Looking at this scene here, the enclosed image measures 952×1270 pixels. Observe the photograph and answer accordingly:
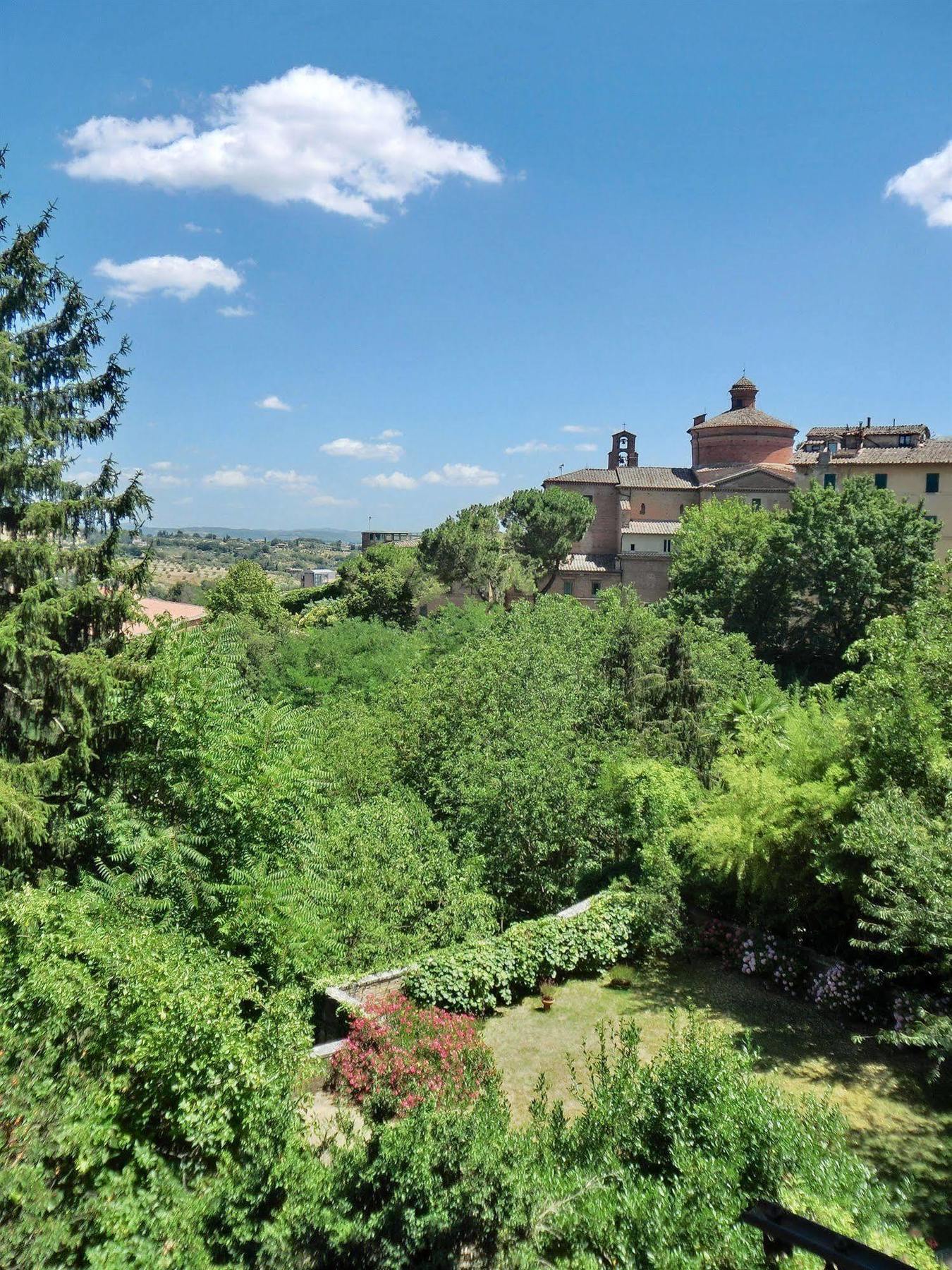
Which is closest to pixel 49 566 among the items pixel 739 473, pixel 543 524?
pixel 543 524

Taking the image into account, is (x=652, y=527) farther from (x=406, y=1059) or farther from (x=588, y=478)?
(x=406, y=1059)

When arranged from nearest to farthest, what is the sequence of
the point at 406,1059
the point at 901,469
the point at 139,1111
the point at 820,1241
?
the point at 820,1241, the point at 139,1111, the point at 406,1059, the point at 901,469

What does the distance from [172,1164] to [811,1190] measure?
480 cm

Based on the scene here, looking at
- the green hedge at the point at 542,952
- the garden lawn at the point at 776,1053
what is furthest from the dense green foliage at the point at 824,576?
the garden lawn at the point at 776,1053

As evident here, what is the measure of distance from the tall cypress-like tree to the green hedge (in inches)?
225

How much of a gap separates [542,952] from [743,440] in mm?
44897

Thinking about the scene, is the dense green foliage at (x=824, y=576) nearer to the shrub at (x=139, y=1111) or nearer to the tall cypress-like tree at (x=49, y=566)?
the tall cypress-like tree at (x=49, y=566)

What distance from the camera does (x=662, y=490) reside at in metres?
52.9

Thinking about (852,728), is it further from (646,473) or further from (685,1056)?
(646,473)

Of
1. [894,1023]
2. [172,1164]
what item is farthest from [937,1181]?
[172,1164]

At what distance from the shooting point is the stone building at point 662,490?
50.9m

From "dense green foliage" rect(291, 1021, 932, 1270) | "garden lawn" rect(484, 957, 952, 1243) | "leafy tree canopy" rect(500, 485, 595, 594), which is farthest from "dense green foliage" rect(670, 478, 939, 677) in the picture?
"dense green foliage" rect(291, 1021, 932, 1270)

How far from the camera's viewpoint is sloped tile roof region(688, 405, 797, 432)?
51.1 meters

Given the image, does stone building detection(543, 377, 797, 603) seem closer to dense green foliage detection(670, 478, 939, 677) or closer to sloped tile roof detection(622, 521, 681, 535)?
sloped tile roof detection(622, 521, 681, 535)
